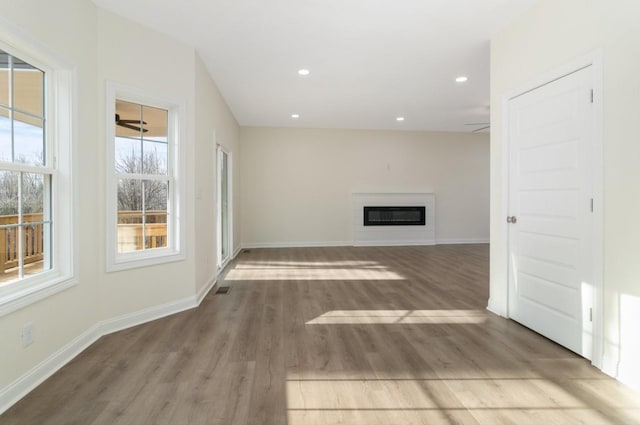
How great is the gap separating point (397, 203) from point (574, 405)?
706 centimetres

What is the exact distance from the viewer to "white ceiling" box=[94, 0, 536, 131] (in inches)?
123

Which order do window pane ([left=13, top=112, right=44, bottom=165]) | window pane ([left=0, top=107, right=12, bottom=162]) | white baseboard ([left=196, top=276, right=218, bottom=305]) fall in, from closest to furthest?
1. window pane ([left=0, top=107, right=12, bottom=162])
2. window pane ([left=13, top=112, right=44, bottom=165])
3. white baseboard ([left=196, top=276, right=218, bottom=305])

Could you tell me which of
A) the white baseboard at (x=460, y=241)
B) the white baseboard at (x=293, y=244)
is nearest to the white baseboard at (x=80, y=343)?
the white baseboard at (x=293, y=244)

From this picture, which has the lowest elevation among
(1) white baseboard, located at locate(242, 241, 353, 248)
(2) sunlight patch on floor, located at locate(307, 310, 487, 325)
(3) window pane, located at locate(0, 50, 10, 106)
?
(2) sunlight patch on floor, located at locate(307, 310, 487, 325)

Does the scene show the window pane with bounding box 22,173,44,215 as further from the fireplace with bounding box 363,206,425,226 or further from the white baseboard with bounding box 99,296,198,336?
the fireplace with bounding box 363,206,425,226

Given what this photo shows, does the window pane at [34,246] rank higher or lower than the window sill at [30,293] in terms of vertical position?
higher

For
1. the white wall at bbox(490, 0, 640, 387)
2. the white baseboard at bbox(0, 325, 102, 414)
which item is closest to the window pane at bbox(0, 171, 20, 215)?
the white baseboard at bbox(0, 325, 102, 414)

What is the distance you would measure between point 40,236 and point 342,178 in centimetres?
678

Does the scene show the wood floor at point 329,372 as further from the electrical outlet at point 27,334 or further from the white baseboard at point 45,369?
the electrical outlet at point 27,334

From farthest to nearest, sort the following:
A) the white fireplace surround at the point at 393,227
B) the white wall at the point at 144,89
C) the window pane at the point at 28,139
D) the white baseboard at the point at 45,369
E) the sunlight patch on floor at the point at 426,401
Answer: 1. the white fireplace surround at the point at 393,227
2. the white wall at the point at 144,89
3. the window pane at the point at 28,139
4. the white baseboard at the point at 45,369
5. the sunlight patch on floor at the point at 426,401

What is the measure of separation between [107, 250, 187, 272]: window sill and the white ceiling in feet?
7.20

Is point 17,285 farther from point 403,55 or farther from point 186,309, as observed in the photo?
point 403,55

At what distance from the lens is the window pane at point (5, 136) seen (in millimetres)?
2121

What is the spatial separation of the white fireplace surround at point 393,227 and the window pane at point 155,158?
18.4 feet
